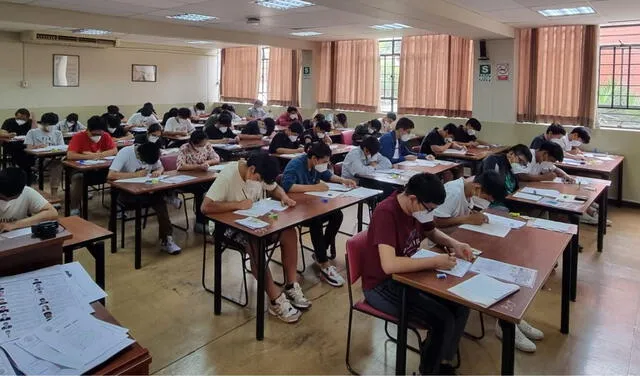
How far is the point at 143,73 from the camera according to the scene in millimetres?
11258

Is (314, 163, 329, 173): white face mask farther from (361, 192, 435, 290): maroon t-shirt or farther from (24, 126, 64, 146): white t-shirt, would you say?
(24, 126, 64, 146): white t-shirt

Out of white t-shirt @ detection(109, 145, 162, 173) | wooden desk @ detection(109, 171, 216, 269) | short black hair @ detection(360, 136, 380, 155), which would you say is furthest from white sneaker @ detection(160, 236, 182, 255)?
short black hair @ detection(360, 136, 380, 155)

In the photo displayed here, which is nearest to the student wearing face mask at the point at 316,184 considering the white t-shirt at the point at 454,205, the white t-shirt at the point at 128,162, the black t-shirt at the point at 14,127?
the white t-shirt at the point at 454,205

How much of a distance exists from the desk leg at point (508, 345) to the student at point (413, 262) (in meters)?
0.33

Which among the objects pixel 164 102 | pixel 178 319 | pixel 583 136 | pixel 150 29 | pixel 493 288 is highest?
pixel 150 29

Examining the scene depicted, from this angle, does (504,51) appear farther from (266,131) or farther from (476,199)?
(476,199)

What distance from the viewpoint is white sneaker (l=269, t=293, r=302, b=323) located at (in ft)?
9.99

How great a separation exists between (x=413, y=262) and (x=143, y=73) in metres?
10.9

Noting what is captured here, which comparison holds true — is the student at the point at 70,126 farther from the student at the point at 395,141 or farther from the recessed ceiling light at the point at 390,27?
the student at the point at 395,141

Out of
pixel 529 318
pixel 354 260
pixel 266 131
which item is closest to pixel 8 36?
pixel 266 131

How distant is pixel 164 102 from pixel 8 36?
11.9ft

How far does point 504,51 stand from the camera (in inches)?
274

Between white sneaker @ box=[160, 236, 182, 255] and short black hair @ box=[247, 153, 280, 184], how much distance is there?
1.62m

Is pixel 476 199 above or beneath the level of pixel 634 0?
beneath
